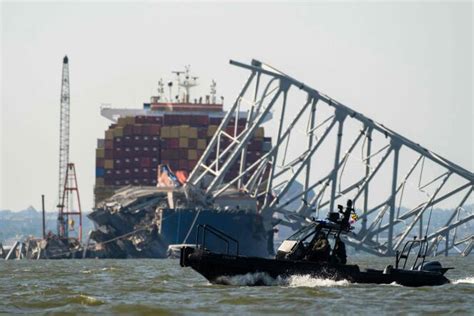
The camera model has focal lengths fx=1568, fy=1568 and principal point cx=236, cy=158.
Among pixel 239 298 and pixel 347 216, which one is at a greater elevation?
pixel 347 216

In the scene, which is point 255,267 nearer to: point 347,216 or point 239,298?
point 347,216

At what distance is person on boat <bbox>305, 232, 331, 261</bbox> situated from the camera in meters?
55.9

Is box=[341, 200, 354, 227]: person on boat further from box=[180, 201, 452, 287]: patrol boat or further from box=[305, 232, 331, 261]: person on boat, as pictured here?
box=[305, 232, 331, 261]: person on boat

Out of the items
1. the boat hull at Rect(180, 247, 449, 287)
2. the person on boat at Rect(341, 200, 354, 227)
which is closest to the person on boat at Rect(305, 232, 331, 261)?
the boat hull at Rect(180, 247, 449, 287)

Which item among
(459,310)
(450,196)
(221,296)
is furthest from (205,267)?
(450,196)

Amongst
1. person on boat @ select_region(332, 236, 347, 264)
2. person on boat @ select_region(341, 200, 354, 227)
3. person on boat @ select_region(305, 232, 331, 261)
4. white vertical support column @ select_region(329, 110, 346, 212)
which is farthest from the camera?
white vertical support column @ select_region(329, 110, 346, 212)

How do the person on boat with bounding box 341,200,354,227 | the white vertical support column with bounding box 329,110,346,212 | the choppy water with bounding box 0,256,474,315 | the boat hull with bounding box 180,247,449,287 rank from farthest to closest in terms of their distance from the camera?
the white vertical support column with bounding box 329,110,346,212, the person on boat with bounding box 341,200,354,227, the boat hull with bounding box 180,247,449,287, the choppy water with bounding box 0,256,474,315

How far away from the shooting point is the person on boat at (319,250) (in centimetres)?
5591

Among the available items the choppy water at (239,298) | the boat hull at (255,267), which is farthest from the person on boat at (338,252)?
the choppy water at (239,298)

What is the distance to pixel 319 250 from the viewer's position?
55.9m

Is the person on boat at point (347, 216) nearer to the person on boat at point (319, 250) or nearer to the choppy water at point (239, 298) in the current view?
the person on boat at point (319, 250)

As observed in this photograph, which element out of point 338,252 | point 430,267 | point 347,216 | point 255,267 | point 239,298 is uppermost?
point 347,216

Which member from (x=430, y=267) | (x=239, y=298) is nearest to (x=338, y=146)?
(x=430, y=267)

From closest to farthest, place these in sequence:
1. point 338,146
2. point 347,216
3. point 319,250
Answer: point 319,250, point 347,216, point 338,146
